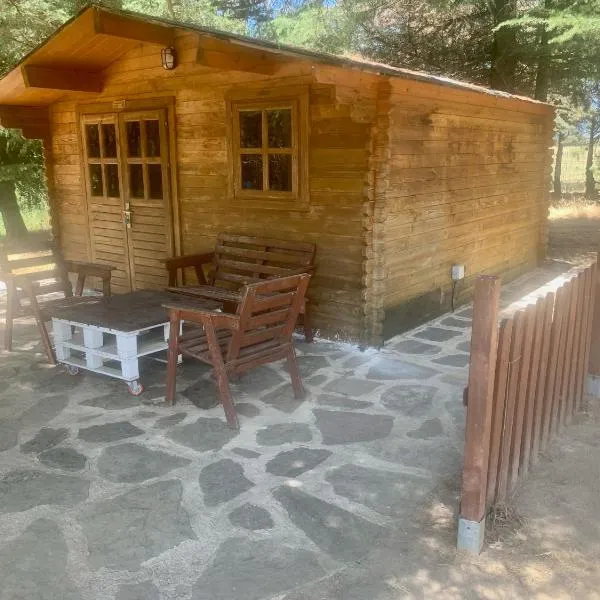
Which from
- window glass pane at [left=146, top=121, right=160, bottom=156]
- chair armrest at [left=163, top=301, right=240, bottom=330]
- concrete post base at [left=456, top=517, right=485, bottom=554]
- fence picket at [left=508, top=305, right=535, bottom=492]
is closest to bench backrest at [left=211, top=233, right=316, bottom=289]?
window glass pane at [left=146, top=121, right=160, bottom=156]

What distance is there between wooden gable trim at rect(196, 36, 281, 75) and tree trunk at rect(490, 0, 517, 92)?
27.0ft

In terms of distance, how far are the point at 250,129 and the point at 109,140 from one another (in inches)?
97.3

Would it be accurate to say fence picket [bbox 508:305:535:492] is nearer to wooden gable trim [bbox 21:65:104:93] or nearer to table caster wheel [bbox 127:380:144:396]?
table caster wheel [bbox 127:380:144:396]

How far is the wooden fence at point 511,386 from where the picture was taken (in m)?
2.75

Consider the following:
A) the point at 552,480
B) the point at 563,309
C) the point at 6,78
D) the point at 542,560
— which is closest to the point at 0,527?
the point at 542,560

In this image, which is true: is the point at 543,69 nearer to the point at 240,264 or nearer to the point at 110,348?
the point at 240,264

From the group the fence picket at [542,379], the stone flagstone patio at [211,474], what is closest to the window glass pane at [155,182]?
the stone flagstone patio at [211,474]

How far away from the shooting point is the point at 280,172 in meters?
6.38

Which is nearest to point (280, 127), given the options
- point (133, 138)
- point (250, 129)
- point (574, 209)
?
point (250, 129)

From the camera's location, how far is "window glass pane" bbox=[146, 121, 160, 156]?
24.1 feet

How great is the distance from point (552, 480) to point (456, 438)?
707mm

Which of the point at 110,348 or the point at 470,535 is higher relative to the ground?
the point at 110,348

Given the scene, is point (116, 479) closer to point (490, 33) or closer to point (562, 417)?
point (562, 417)

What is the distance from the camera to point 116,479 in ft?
11.9
